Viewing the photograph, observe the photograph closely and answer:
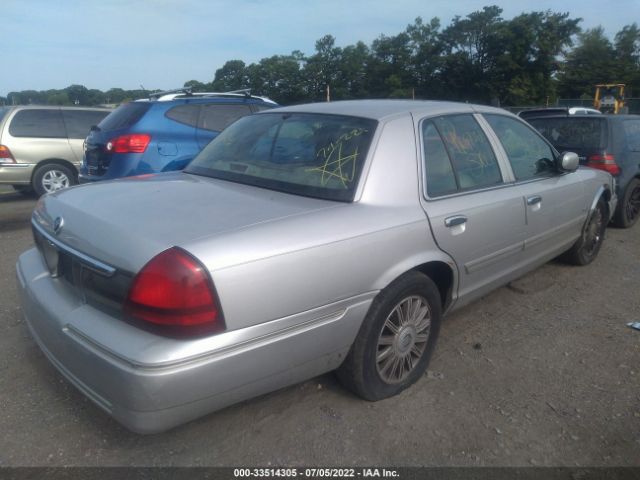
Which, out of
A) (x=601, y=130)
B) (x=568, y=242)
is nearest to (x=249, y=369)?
(x=568, y=242)

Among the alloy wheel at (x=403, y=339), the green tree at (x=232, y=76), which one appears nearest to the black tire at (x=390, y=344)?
the alloy wheel at (x=403, y=339)

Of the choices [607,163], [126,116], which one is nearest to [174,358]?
[126,116]

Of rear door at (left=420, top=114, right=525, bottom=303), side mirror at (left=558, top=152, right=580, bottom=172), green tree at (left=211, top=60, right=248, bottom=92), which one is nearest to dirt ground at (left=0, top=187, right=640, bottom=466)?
rear door at (left=420, top=114, right=525, bottom=303)

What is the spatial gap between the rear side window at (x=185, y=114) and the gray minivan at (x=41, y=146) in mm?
3291

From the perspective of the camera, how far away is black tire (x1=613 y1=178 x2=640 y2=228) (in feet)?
21.8

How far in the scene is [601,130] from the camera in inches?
258

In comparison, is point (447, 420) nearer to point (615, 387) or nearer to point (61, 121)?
point (615, 387)

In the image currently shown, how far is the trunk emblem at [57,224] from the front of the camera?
2.53 meters

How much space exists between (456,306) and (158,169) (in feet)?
13.3

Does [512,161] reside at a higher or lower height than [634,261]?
higher

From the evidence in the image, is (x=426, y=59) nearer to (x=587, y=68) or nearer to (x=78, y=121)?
(x=587, y=68)

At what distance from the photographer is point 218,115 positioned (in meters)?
7.05

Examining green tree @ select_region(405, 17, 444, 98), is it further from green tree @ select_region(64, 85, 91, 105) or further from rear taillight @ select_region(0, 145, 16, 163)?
rear taillight @ select_region(0, 145, 16, 163)

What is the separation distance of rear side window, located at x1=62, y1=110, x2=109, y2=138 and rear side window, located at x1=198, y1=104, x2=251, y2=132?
3.35 metres
